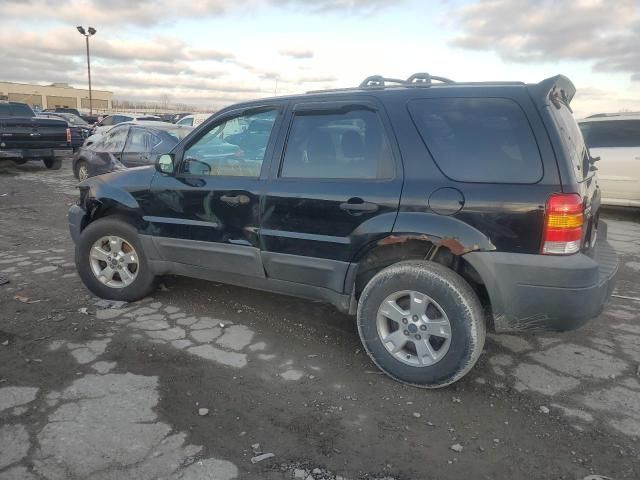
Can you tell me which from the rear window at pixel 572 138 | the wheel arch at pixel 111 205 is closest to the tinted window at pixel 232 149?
the wheel arch at pixel 111 205

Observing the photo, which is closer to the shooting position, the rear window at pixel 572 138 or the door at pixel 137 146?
the rear window at pixel 572 138

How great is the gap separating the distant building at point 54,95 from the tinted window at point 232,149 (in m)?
89.6

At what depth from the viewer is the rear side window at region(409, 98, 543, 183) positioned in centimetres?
284

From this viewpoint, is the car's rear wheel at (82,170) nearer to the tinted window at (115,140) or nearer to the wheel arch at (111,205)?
the tinted window at (115,140)

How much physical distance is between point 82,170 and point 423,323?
1074 centimetres

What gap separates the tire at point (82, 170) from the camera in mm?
11484

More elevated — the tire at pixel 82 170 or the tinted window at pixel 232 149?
the tinted window at pixel 232 149

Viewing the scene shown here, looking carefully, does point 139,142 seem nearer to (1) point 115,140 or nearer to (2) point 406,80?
(1) point 115,140

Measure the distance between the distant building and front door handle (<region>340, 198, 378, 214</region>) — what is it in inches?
3577

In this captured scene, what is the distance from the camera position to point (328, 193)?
11.0 ft

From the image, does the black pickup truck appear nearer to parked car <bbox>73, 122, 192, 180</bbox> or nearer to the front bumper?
parked car <bbox>73, 122, 192, 180</bbox>

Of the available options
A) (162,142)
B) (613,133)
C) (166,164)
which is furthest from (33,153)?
(613,133)

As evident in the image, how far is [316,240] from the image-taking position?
342cm

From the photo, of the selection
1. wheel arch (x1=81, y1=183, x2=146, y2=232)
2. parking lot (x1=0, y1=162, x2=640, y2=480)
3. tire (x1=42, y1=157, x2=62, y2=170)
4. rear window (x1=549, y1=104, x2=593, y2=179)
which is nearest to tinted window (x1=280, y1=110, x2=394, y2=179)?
rear window (x1=549, y1=104, x2=593, y2=179)
